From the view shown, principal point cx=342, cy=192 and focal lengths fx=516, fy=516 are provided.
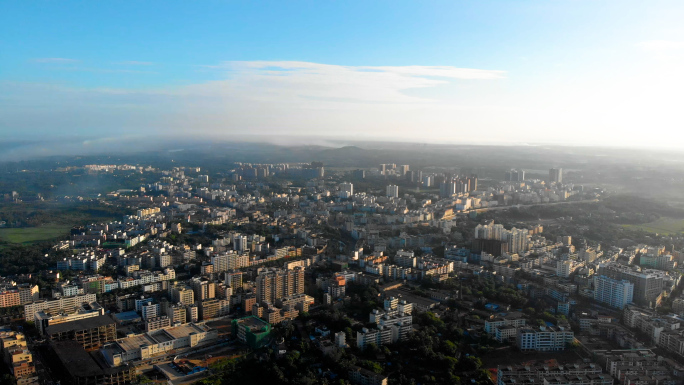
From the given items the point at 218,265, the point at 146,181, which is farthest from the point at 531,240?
the point at 146,181

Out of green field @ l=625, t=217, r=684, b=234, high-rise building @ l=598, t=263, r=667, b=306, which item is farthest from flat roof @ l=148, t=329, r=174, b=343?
green field @ l=625, t=217, r=684, b=234

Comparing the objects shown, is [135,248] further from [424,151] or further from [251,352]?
[424,151]

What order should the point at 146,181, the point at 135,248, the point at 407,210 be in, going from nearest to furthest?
1. the point at 135,248
2. the point at 407,210
3. the point at 146,181

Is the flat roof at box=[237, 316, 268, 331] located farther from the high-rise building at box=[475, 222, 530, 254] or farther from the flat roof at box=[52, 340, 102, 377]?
the high-rise building at box=[475, 222, 530, 254]

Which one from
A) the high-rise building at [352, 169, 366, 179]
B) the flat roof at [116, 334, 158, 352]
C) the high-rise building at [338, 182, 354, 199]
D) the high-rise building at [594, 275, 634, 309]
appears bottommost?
the flat roof at [116, 334, 158, 352]

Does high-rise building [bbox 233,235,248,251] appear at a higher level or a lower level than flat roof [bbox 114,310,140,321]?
higher

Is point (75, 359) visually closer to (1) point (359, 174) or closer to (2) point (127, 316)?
(2) point (127, 316)

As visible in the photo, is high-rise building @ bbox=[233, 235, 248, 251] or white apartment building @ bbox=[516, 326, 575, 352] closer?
white apartment building @ bbox=[516, 326, 575, 352]
